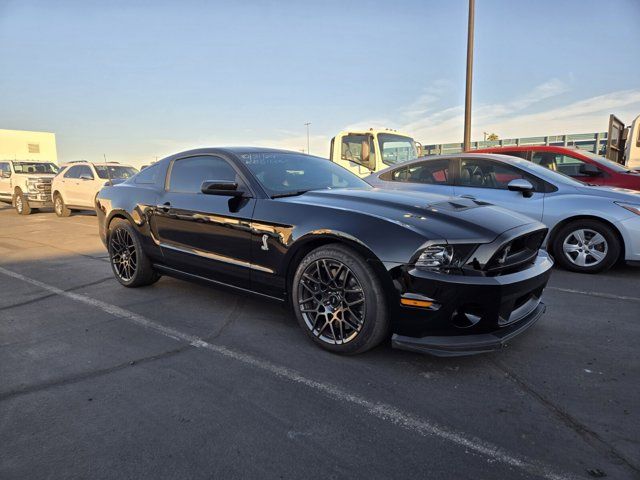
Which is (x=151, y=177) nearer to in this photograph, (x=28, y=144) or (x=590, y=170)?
(x=590, y=170)

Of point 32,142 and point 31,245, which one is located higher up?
point 32,142

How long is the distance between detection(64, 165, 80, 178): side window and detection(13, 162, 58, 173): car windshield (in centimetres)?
330

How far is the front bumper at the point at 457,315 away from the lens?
8.37 feet

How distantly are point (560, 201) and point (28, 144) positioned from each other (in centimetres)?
4253

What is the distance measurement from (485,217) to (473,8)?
1028 cm

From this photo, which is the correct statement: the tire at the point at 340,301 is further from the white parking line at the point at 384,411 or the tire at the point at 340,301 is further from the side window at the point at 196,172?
the side window at the point at 196,172

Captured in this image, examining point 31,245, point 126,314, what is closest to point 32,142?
point 31,245

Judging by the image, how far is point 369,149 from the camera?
1080cm

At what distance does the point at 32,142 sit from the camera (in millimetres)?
36750

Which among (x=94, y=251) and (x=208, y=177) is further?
(x=94, y=251)

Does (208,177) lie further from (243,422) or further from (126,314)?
(243,422)

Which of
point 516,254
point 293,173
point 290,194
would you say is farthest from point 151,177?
point 516,254

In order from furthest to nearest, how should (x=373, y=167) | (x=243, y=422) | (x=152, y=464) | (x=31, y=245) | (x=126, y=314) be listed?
(x=373, y=167) → (x=31, y=245) → (x=126, y=314) → (x=243, y=422) → (x=152, y=464)

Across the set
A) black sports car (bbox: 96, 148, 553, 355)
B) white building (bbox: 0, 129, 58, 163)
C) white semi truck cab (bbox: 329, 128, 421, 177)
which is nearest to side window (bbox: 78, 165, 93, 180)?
white semi truck cab (bbox: 329, 128, 421, 177)
